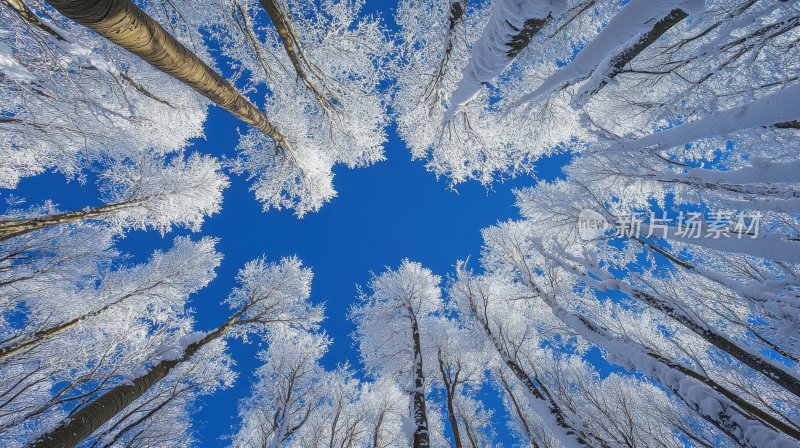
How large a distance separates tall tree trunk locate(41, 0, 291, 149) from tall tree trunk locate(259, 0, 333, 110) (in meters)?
1.30

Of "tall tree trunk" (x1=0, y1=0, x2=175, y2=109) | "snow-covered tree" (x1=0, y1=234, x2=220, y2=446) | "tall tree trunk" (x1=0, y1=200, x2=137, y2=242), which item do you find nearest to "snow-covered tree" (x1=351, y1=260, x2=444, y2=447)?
"snow-covered tree" (x1=0, y1=234, x2=220, y2=446)

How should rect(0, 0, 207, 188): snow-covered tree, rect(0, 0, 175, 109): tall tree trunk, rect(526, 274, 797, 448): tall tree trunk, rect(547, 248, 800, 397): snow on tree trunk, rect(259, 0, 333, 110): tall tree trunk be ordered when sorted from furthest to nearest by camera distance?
rect(259, 0, 333, 110): tall tree trunk < rect(547, 248, 800, 397): snow on tree trunk < rect(0, 0, 207, 188): snow-covered tree < rect(526, 274, 797, 448): tall tree trunk < rect(0, 0, 175, 109): tall tree trunk

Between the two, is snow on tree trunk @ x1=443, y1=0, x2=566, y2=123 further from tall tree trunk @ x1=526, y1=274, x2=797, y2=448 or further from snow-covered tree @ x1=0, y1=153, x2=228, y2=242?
snow-covered tree @ x1=0, y1=153, x2=228, y2=242

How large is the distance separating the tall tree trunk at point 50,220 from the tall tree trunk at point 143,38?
463 centimetres

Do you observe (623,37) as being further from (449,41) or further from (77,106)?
(77,106)

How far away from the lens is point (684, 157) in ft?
19.6

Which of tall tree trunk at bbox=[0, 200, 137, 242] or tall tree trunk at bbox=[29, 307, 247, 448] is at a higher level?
tall tree trunk at bbox=[0, 200, 137, 242]

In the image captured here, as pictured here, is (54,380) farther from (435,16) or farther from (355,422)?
(435,16)

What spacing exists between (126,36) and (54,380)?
8516mm

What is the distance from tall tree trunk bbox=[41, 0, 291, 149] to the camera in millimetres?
1775

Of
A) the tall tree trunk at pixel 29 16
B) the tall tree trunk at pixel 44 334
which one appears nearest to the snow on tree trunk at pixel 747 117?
the tall tree trunk at pixel 29 16

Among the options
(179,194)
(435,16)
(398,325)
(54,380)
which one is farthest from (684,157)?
(54,380)

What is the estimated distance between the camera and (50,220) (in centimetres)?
560

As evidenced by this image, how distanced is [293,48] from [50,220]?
6057mm
